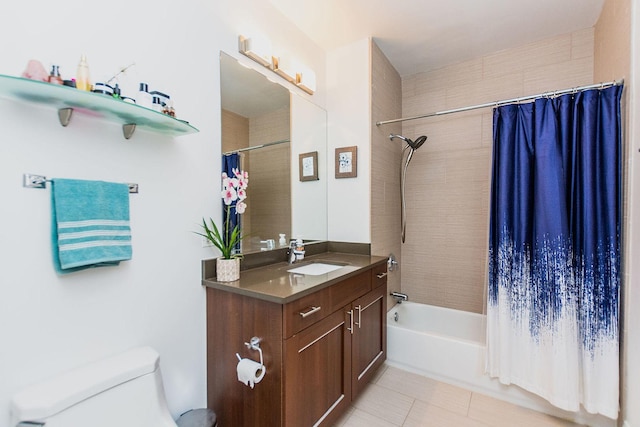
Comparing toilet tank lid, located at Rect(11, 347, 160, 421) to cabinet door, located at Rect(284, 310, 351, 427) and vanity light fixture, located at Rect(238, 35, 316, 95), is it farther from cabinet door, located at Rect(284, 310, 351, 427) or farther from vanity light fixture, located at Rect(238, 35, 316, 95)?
vanity light fixture, located at Rect(238, 35, 316, 95)

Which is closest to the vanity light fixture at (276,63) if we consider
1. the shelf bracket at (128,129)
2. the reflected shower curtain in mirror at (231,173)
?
the reflected shower curtain in mirror at (231,173)

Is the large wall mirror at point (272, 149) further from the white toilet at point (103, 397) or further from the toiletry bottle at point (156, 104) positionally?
the white toilet at point (103, 397)

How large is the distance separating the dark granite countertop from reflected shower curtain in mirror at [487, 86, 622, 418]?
0.94 meters

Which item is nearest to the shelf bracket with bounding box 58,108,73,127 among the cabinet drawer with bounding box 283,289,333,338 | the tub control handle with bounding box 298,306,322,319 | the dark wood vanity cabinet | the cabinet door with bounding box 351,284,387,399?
the dark wood vanity cabinet

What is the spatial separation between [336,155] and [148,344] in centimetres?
190

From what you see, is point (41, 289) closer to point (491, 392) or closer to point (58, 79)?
point (58, 79)

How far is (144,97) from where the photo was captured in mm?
1186

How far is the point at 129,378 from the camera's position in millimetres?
1075

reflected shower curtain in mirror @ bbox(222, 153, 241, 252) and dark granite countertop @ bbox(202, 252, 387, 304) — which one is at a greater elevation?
reflected shower curtain in mirror @ bbox(222, 153, 241, 252)

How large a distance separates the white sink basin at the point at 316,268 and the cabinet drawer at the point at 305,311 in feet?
1.02

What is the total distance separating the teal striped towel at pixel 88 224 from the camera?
100cm

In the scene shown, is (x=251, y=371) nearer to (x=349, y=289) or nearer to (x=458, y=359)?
(x=349, y=289)

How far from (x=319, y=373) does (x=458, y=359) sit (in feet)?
4.00

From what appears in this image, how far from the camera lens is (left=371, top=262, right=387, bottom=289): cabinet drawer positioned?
208 centimetres
